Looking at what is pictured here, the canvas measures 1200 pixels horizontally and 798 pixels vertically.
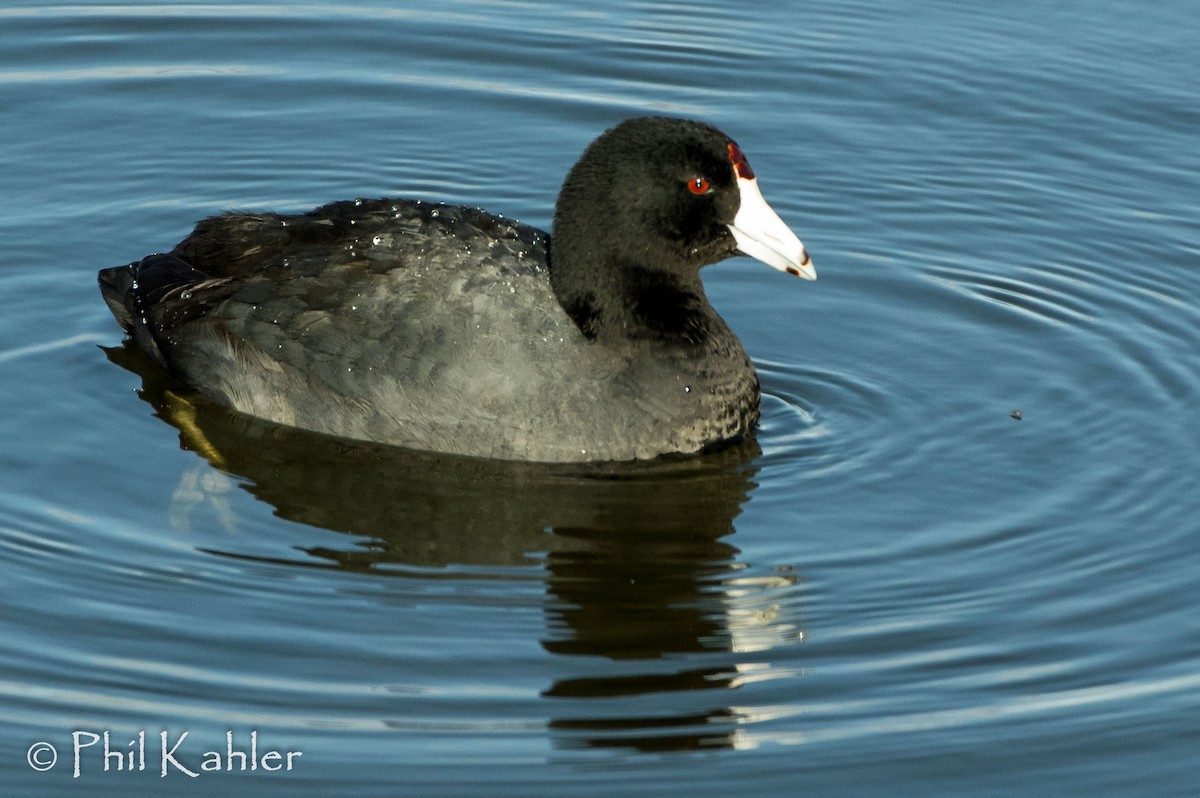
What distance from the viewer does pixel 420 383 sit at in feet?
23.4

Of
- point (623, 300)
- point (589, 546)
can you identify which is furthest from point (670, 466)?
point (589, 546)

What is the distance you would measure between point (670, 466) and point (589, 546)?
2.62 feet

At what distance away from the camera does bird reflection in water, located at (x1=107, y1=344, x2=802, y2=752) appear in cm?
564

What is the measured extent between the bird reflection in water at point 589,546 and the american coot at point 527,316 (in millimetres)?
141

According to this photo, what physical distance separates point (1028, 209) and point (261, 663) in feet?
17.9

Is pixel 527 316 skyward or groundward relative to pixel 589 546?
skyward

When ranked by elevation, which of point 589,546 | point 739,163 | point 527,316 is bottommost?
point 589,546

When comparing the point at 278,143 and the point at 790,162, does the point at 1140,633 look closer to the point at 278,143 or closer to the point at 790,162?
the point at 790,162

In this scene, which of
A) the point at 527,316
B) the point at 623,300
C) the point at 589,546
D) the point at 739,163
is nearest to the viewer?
the point at 589,546

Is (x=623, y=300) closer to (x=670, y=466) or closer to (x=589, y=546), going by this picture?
(x=670, y=466)

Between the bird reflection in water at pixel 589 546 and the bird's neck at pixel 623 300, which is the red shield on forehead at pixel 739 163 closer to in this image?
the bird's neck at pixel 623 300

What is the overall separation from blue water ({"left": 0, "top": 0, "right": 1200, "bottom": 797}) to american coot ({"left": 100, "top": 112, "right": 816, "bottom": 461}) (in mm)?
182

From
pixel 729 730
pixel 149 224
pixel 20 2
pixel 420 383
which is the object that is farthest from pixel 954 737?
pixel 20 2

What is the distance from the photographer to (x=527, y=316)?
712 centimetres
